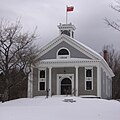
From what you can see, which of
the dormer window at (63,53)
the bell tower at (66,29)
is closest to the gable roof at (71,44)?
the dormer window at (63,53)

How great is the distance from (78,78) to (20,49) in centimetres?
1253

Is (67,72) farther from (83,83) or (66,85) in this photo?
(83,83)

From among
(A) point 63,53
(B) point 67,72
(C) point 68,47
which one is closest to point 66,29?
(C) point 68,47

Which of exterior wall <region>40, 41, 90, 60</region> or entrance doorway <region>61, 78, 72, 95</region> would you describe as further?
entrance doorway <region>61, 78, 72, 95</region>

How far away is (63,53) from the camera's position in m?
46.8

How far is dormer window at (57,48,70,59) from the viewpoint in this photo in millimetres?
46625

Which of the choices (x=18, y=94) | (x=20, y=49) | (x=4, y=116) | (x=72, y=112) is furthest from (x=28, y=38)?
(x=18, y=94)

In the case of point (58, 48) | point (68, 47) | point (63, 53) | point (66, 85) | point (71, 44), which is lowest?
point (66, 85)

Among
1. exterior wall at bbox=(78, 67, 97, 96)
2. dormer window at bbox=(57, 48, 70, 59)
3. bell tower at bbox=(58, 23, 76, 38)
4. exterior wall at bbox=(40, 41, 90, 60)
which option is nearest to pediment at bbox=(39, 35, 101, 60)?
exterior wall at bbox=(40, 41, 90, 60)

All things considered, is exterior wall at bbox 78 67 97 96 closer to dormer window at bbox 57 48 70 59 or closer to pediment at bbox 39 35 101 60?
pediment at bbox 39 35 101 60

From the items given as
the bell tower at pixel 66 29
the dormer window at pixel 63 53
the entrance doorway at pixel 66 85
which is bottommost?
the entrance doorway at pixel 66 85

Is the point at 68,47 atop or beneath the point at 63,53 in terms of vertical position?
atop

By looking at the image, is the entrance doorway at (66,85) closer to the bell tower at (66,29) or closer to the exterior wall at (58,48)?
the exterior wall at (58,48)

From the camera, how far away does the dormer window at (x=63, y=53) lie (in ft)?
153
